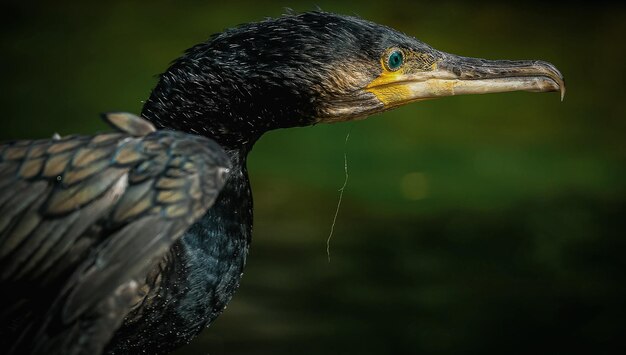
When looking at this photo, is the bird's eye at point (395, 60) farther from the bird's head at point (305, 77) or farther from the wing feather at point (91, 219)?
the wing feather at point (91, 219)

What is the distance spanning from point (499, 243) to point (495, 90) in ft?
8.37

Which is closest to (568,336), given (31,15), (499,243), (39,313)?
(499,243)

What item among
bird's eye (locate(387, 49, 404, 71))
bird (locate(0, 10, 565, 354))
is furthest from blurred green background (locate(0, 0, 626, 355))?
bird's eye (locate(387, 49, 404, 71))

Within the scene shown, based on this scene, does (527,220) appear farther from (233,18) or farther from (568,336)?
(233,18)

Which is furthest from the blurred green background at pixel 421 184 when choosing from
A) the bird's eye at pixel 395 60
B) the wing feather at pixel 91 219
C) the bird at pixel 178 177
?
the wing feather at pixel 91 219

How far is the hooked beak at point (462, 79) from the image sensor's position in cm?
340

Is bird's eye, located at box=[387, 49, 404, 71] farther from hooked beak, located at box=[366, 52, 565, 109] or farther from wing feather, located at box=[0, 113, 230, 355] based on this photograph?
Answer: wing feather, located at box=[0, 113, 230, 355]

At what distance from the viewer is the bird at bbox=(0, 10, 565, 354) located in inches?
103

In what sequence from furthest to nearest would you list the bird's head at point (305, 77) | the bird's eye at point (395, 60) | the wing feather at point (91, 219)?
the bird's eye at point (395, 60)
the bird's head at point (305, 77)
the wing feather at point (91, 219)

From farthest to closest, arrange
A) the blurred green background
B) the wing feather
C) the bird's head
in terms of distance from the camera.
Result: the blurred green background < the bird's head < the wing feather

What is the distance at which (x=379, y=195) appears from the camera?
634 centimetres

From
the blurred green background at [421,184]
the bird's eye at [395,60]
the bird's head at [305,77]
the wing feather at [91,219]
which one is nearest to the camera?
the wing feather at [91,219]

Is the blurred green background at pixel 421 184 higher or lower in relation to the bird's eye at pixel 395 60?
lower

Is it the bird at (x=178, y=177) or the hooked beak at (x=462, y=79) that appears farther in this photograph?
the hooked beak at (x=462, y=79)
